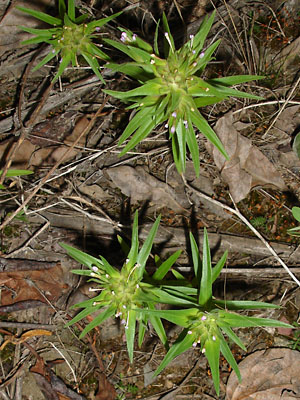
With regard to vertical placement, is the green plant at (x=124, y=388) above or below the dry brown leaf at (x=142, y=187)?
below

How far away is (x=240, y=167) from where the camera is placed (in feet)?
12.0

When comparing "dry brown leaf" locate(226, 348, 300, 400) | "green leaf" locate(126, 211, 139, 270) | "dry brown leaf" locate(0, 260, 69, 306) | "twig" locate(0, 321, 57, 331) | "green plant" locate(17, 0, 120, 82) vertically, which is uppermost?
"green plant" locate(17, 0, 120, 82)

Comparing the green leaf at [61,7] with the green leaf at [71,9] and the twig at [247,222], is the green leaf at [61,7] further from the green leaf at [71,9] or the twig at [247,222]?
the twig at [247,222]

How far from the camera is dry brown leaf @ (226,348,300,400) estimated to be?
11.8ft

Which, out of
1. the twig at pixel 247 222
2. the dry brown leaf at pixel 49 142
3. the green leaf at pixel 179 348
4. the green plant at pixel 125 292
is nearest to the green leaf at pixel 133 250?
the green plant at pixel 125 292

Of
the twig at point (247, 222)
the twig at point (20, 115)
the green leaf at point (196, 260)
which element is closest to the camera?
the green leaf at point (196, 260)

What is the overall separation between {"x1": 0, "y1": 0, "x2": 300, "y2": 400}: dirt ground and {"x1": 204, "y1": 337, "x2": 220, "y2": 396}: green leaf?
124 centimetres

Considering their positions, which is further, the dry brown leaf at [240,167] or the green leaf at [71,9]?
the dry brown leaf at [240,167]

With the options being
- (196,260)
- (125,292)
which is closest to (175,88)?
(196,260)

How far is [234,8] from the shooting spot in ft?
12.1

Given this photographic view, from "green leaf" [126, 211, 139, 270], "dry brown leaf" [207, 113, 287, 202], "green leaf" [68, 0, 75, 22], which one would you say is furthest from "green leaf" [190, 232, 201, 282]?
"green leaf" [68, 0, 75, 22]

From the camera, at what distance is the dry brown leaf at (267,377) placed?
3590 millimetres

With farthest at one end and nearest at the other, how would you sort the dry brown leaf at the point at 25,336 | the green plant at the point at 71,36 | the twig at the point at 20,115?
1. the dry brown leaf at the point at 25,336
2. the twig at the point at 20,115
3. the green plant at the point at 71,36

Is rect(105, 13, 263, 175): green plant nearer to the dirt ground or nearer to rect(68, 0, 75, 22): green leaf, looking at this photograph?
rect(68, 0, 75, 22): green leaf
